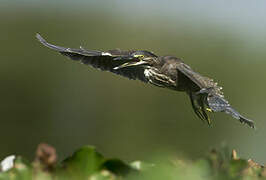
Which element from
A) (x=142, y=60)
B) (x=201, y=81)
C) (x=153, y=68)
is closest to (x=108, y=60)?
(x=142, y=60)

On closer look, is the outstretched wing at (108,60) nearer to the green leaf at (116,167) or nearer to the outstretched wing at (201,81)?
the outstretched wing at (201,81)

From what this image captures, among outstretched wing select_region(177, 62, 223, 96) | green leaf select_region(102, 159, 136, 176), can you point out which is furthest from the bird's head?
green leaf select_region(102, 159, 136, 176)

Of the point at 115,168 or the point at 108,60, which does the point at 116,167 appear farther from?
the point at 108,60

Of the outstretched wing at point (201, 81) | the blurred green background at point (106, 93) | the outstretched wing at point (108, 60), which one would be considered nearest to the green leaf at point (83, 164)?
the outstretched wing at point (201, 81)

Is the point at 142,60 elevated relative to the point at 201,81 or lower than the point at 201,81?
elevated

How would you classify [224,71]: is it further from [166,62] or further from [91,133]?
[166,62]

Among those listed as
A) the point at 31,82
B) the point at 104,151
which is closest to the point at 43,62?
the point at 31,82
